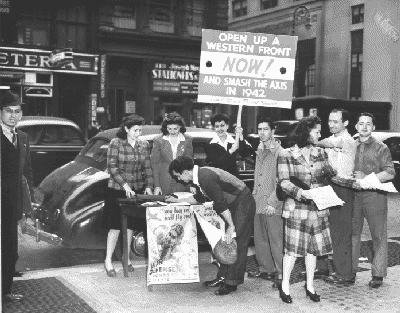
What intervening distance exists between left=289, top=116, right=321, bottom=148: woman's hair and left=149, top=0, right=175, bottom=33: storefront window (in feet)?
70.4

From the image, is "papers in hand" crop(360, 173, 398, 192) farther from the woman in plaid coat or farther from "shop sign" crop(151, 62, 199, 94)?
"shop sign" crop(151, 62, 199, 94)

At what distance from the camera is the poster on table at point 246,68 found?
7.59 meters

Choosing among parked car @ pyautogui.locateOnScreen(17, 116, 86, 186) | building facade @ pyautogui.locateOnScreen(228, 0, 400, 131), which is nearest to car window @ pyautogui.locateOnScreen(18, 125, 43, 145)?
parked car @ pyautogui.locateOnScreen(17, 116, 86, 186)

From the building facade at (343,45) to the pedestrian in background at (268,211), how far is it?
68.1 ft

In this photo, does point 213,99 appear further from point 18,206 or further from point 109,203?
point 18,206

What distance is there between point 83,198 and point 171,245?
69.9 inches

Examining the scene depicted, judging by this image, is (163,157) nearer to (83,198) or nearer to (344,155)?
(83,198)

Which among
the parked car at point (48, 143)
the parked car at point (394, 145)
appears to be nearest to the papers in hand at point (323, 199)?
the parked car at point (48, 143)

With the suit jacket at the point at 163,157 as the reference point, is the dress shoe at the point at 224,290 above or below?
below

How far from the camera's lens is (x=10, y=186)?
5.94 meters

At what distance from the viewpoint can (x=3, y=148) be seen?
233 inches

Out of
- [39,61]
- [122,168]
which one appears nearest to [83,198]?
[122,168]

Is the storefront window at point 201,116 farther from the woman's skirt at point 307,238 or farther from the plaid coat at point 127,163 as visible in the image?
the woman's skirt at point 307,238

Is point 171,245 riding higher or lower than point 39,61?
lower
